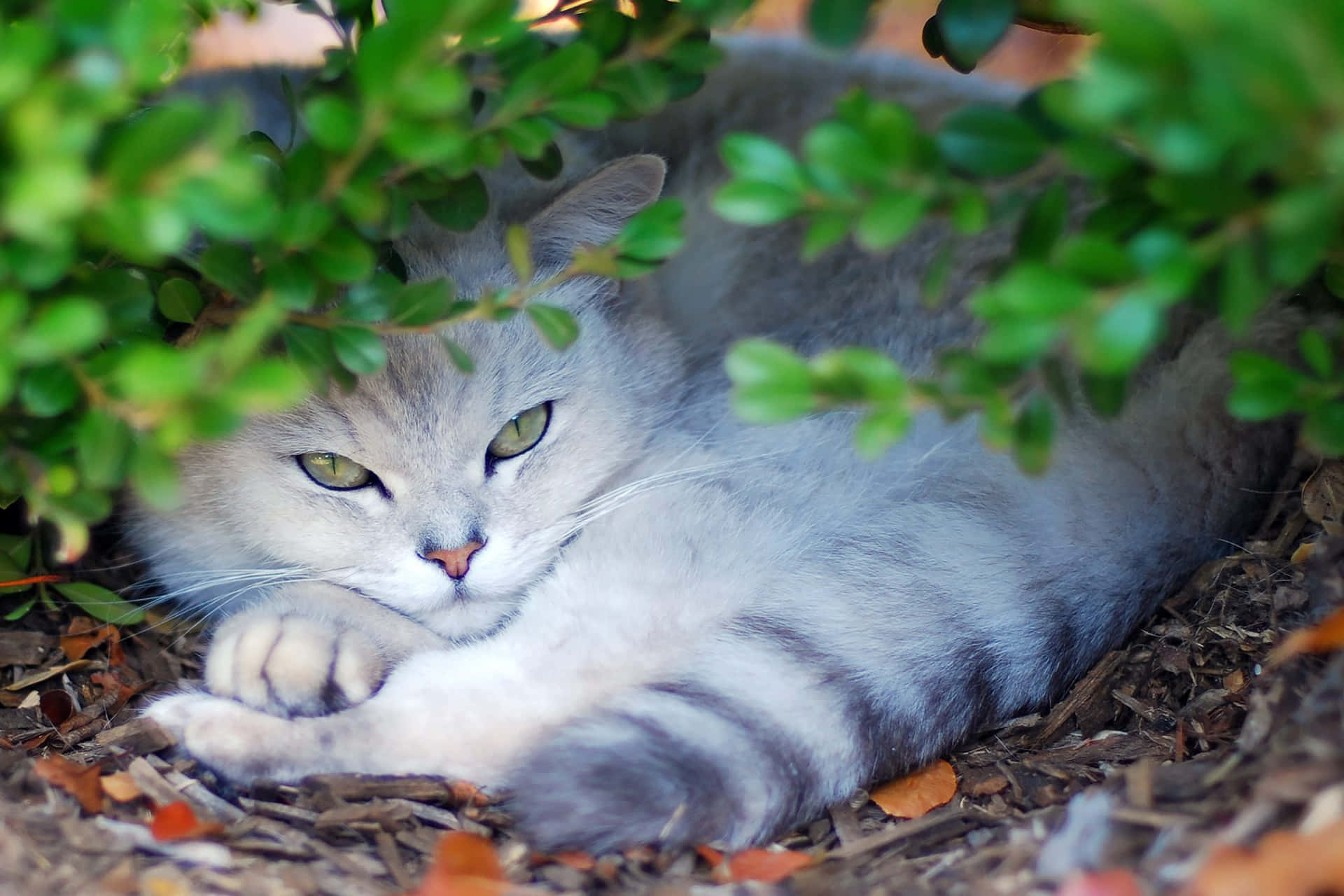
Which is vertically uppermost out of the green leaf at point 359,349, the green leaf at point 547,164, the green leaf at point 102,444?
the green leaf at point 547,164

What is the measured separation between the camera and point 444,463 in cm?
207

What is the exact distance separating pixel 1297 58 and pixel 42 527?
2.35 m

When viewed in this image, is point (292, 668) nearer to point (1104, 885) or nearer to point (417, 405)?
point (417, 405)

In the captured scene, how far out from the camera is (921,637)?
1.82 metres

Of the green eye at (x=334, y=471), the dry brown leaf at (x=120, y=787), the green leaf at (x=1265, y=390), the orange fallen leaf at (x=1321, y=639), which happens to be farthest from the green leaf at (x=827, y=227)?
the dry brown leaf at (x=120, y=787)

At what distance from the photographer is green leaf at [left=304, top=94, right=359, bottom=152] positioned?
1.26m

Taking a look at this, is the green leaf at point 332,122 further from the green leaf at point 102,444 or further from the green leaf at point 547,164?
the green leaf at point 547,164

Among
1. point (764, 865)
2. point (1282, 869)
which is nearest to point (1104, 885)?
point (1282, 869)

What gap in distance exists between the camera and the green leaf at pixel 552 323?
5.32ft

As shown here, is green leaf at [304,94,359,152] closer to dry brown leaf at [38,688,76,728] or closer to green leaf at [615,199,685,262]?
green leaf at [615,199,685,262]

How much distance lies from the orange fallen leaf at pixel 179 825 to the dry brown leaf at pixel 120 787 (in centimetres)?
8

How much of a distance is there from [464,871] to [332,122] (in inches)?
38.7

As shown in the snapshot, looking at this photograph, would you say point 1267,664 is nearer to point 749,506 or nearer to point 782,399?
point 749,506

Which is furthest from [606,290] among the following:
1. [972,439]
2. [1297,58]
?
[1297,58]
